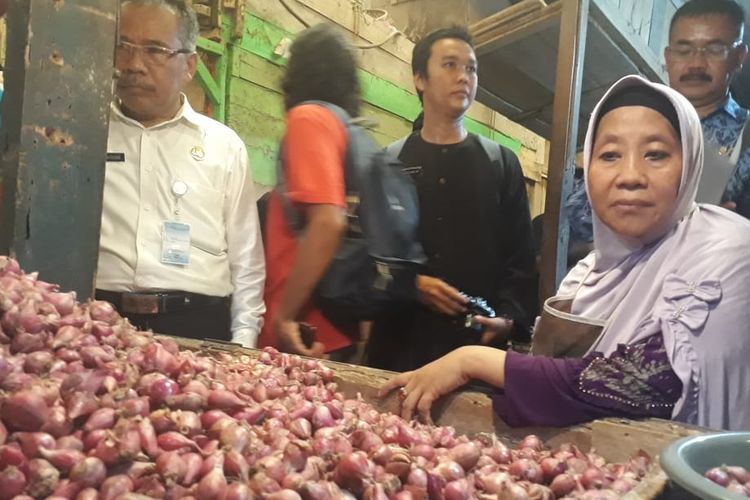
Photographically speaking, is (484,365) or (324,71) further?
(324,71)

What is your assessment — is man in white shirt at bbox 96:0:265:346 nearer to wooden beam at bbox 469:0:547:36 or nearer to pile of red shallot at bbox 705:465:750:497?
pile of red shallot at bbox 705:465:750:497

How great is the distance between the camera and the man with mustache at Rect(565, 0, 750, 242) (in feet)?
7.31

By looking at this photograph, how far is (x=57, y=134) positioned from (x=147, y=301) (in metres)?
0.66

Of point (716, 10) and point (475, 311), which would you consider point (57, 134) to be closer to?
point (475, 311)

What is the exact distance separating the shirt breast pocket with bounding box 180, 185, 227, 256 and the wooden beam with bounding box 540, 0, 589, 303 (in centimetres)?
152

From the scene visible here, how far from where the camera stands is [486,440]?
51.1 inches

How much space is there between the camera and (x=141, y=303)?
2.03 metres

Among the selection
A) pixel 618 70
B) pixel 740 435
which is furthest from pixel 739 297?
pixel 618 70

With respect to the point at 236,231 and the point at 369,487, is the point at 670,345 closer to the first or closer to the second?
the point at 369,487

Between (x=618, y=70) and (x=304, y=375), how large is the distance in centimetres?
370

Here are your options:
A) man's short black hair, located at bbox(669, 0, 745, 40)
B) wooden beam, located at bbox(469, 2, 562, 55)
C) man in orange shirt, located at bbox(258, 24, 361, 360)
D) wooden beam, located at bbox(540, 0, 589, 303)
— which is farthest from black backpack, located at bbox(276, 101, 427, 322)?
wooden beam, located at bbox(469, 2, 562, 55)

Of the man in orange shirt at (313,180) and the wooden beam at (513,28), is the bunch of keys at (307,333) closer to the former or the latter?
the man in orange shirt at (313,180)

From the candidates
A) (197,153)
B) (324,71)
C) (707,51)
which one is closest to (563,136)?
(707,51)

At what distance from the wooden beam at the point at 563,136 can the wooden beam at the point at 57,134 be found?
204 centimetres
